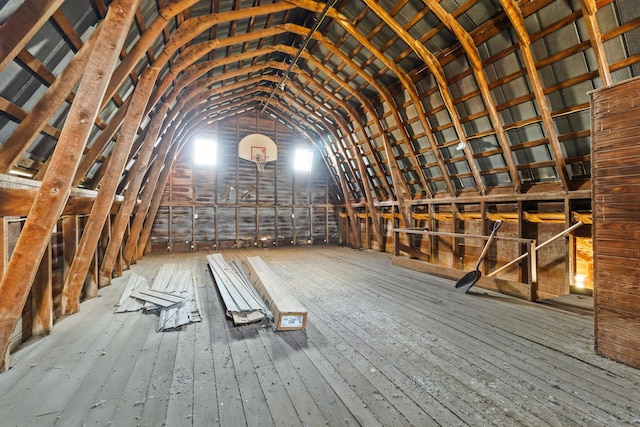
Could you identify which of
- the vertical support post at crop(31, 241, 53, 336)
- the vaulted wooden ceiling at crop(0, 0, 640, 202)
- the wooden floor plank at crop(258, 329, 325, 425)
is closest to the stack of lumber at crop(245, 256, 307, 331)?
the wooden floor plank at crop(258, 329, 325, 425)

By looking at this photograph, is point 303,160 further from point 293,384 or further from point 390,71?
point 293,384

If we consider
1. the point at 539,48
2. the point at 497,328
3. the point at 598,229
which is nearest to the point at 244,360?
the point at 497,328

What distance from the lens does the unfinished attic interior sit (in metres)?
1.99

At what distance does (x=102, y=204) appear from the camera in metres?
3.55

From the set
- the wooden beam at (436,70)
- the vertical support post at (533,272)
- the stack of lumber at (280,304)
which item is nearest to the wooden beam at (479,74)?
the wooden beam at (436,70)

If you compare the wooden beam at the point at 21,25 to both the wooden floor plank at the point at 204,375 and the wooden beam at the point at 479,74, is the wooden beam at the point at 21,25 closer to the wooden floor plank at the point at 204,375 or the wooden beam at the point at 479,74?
the wooden floor plank at the point at 204,375

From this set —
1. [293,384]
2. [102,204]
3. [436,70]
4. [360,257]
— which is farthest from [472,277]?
[102,204]

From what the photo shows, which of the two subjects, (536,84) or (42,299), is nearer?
(42,299)

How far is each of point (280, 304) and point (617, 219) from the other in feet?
11.4

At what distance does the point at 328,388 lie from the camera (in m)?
2.05

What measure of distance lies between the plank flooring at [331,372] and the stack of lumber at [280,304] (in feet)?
0.42

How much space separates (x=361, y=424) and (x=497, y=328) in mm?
2339

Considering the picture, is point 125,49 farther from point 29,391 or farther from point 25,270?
point 29,391

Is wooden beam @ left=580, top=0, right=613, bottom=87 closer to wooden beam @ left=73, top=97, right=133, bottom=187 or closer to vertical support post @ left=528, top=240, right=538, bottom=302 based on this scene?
vertical support post @ left=528, top=240, right=538, bottom=302
